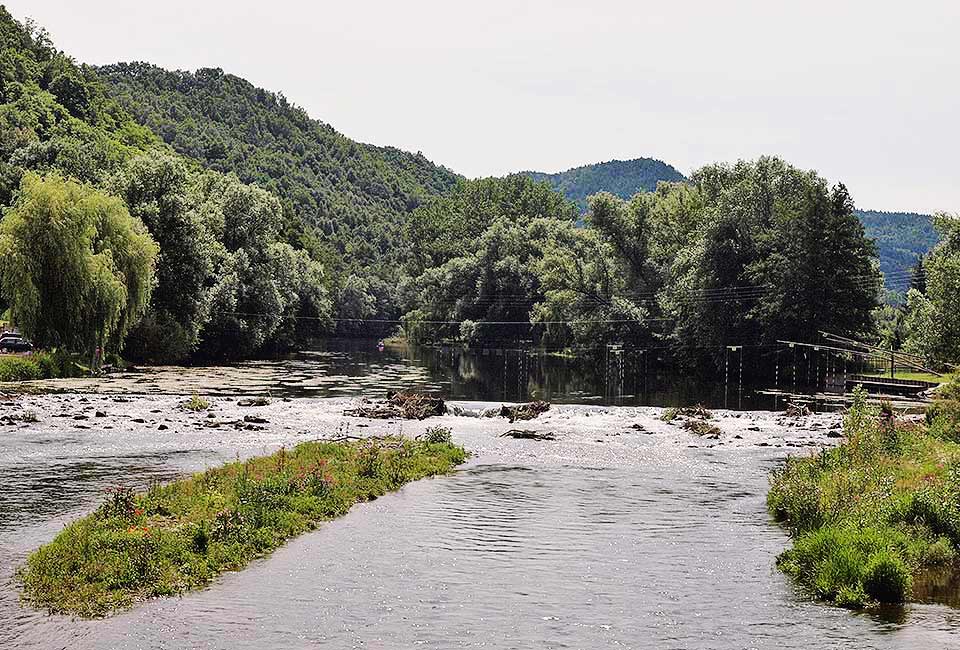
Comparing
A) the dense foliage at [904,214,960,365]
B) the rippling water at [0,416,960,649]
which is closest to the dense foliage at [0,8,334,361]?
the rippling water at [0,416,960,649]

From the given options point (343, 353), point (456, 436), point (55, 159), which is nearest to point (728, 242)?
point (343, 353)

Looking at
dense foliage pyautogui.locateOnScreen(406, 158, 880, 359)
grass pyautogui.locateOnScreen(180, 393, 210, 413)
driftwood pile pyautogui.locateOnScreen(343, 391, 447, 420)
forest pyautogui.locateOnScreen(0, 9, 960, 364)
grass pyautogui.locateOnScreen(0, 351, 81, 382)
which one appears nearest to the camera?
grass pyautogui.locateOnScreen(180, 393, 210, 413)

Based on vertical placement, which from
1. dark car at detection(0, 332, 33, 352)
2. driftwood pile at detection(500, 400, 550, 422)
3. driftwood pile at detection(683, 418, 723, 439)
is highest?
dark car at detection(0, 332, 33, 352)

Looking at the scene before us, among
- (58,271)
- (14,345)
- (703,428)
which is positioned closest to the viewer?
(703,428)

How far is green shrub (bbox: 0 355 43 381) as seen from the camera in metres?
61.1

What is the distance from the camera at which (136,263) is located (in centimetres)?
7306

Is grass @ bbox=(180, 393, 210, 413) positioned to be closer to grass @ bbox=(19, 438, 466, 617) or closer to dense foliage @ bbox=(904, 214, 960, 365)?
grass @ bbox=(19, 438, 466, 617)

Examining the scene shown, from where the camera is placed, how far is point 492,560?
74.9 feet

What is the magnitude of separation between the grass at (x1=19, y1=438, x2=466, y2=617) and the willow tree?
37429 mm

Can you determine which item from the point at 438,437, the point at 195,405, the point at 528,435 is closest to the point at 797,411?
the point at 528,435

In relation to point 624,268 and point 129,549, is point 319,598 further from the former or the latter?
point 624,268

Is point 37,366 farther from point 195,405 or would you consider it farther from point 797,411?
point 797,411

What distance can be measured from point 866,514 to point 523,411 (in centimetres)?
3113

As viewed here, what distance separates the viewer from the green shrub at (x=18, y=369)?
61.1m
